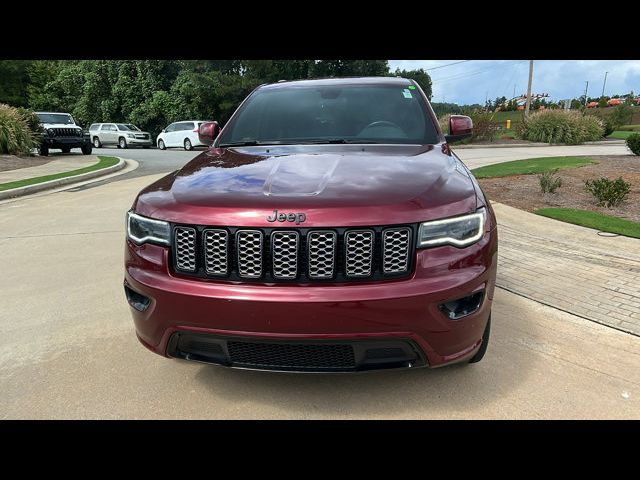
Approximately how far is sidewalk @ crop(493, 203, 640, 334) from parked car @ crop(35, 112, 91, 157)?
18.8m

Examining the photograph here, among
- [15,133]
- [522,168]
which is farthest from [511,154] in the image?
[15,133]

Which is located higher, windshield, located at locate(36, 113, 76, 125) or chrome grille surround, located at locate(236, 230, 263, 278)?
chrome grille surround, located at locate(236, 230, 263, 278)

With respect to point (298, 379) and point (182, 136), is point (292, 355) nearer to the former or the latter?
point (298, 379)

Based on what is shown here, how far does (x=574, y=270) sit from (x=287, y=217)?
3.61m

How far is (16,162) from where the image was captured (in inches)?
612

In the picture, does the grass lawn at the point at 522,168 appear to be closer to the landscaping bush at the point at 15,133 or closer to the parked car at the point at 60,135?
the landscaping bush at the point at 15,133

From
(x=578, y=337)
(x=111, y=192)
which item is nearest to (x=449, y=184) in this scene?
(x=578, y=337)

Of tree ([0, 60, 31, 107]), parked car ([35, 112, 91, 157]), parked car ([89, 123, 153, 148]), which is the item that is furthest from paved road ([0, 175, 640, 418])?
tree ([0, 60, 31, 107])

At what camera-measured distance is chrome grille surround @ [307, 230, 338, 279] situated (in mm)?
2096

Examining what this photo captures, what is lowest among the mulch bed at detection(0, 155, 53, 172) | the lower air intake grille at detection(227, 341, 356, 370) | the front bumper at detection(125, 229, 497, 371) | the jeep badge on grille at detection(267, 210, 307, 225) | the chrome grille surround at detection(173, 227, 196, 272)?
the mulch bed at detection(0, 155, 53, 172)

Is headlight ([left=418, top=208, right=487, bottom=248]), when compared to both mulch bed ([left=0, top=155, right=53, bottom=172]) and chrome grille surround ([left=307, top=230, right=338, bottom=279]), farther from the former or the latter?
mulch bed ([left=0, top=155, right=53, bottom=172])

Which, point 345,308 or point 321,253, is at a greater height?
point 321,253

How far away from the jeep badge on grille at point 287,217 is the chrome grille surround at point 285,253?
5cm
